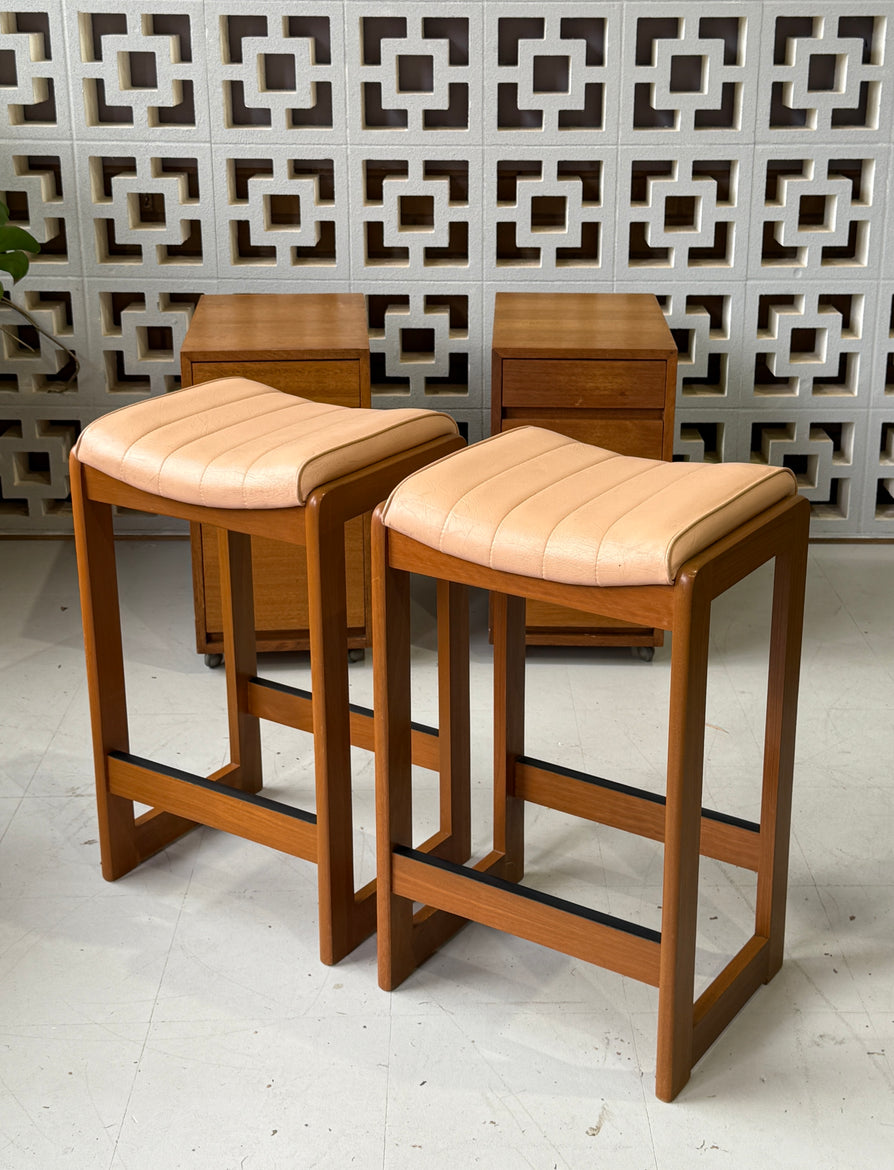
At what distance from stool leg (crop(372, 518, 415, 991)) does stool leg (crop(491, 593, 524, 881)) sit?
0.66 ft

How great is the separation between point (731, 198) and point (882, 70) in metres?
0.40

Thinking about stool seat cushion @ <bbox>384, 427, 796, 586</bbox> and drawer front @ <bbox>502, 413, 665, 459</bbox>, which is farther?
drawer front @ <bbox>502, 413, 665, 459</bbox>

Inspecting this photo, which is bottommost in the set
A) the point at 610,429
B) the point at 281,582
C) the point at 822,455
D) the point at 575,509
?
the point at 281,582

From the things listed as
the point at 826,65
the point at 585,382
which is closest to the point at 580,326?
the point at 585,382

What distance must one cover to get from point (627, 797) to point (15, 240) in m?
1.74

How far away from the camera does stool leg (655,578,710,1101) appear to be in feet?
4.83

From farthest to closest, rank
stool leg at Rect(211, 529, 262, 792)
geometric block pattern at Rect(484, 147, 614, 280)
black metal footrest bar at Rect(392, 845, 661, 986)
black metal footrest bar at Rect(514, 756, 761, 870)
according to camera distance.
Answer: geometric block pattern at Rect(484, 147, 614, 280)
stool leg at Rect(211, 529, 262, 792)
black metal footrest bar at Rect(514, 756, 761, 870)
black metal footrest bar at Rect(392, 845, 661, 986)

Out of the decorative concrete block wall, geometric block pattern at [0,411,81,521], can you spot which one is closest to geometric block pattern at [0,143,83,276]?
the decorative concrete block wall

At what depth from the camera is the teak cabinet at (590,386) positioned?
2.57 meters

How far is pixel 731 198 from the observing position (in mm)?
3074

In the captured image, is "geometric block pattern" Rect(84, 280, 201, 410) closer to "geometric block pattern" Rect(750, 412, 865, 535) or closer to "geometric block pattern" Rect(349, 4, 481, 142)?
"geometric block pattern" Rect(349, 4, 481, 142)

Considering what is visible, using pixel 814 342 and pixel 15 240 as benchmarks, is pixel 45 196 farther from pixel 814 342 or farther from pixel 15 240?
pixel 814 342

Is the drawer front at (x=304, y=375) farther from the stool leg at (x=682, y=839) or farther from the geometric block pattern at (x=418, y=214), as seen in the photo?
the stool leg at (x=682, y=839)

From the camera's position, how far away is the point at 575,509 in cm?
156
